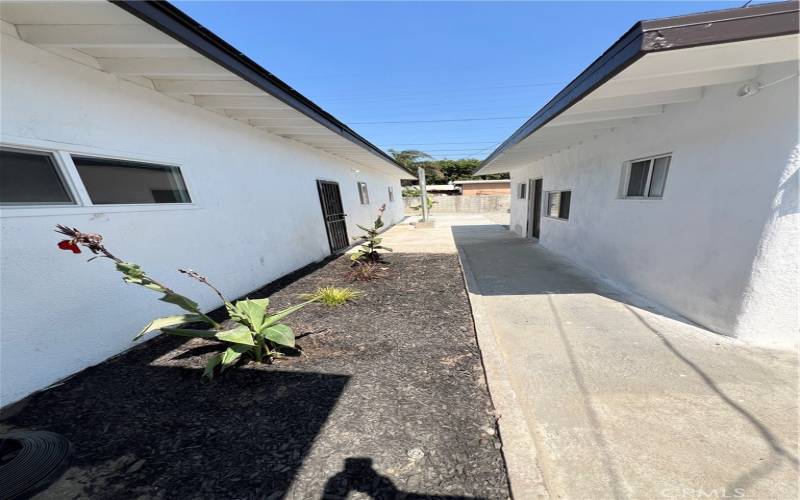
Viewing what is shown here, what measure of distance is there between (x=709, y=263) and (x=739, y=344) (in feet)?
2.76

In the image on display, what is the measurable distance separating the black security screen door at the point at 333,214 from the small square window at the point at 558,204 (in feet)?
19.5

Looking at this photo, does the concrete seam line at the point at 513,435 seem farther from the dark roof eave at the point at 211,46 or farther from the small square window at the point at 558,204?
the small square window at the point at 558,204

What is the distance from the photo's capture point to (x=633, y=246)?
12.7ft

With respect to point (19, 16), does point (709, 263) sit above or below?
below

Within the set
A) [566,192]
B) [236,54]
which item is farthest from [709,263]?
[236,54]

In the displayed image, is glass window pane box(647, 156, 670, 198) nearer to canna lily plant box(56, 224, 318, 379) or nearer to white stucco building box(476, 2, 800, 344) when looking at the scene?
white stucco building box(476, 2, 800, 344)

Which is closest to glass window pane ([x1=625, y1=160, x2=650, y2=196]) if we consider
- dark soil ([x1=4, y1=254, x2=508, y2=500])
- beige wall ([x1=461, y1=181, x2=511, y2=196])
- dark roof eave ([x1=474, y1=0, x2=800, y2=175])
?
dark roof eave ([x1=474, y1=0, x2=800, y2=175])

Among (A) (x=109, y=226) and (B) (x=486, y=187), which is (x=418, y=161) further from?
(A) (x=109, y=226)

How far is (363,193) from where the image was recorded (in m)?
9.45

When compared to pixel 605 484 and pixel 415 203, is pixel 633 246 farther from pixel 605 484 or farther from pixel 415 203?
pixel 415 203

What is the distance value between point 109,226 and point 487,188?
80.7ft

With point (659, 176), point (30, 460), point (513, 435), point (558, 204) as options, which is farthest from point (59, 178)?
point (558, 204)

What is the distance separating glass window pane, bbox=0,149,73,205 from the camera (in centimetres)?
→ 189

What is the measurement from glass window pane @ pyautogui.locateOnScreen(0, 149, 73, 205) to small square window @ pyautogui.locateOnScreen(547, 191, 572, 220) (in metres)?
8.05
